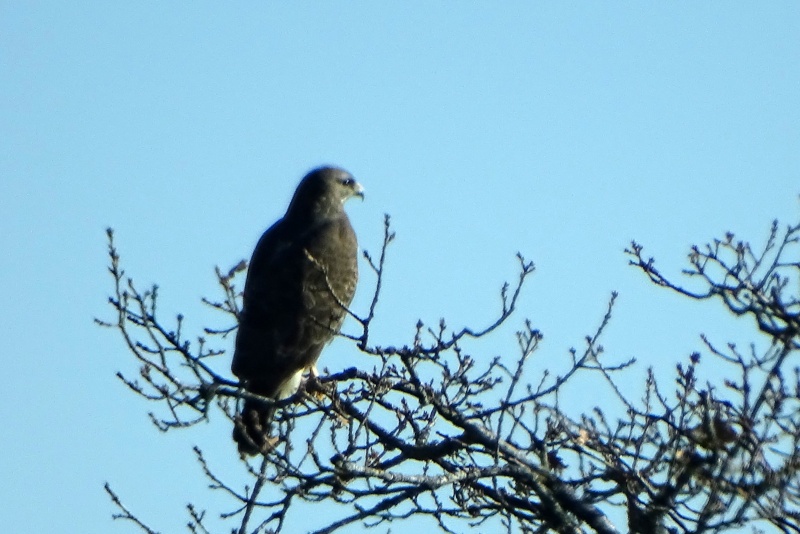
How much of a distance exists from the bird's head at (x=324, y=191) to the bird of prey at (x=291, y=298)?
1cm

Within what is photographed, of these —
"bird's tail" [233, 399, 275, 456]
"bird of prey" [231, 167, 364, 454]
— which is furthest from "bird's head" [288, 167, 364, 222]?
"bird's tail" [233, 399, 275, 456]

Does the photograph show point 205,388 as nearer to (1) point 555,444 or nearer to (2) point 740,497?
(1) point 555,444

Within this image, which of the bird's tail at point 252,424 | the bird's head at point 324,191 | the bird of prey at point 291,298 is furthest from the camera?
the bird's head at point 324,191

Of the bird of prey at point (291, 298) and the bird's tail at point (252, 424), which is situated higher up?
the bird of prey at point (291, 298)

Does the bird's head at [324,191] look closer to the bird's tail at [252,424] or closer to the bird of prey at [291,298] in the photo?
the bird of prey at [291,298]

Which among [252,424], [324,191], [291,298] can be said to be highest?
[324,191]

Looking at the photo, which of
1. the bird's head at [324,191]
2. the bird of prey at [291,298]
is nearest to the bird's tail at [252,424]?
the bird of prey at [291,298]

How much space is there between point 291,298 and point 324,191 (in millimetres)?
1416

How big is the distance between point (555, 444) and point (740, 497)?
1406 millimetres

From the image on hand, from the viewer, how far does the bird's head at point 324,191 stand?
9.77 meters

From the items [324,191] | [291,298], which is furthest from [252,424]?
[324,191]

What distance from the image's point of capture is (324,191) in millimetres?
9914

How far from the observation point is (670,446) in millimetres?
5480

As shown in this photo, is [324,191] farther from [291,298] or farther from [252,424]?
[252,424]
